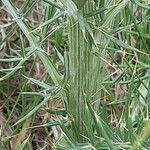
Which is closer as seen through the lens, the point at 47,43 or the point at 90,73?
the point at 90,73

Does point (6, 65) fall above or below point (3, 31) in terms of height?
below

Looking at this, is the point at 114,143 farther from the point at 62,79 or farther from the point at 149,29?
the point at 149,29

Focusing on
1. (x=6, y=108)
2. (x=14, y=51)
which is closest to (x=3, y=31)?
(x=14, y=51)

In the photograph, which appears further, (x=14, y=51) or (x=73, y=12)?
(x=14, y=51)

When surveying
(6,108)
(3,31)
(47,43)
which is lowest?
(6,108)

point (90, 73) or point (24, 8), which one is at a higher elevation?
point (24, 8)

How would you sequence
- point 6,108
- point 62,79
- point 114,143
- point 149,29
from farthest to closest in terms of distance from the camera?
point 6,108
point 149,29
point 62,79
point 114,143

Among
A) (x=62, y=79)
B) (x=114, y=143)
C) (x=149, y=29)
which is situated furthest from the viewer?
(x=149, y=29)

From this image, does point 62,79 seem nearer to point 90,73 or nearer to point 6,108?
point 90,73

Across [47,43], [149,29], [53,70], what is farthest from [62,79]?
[47,43]
